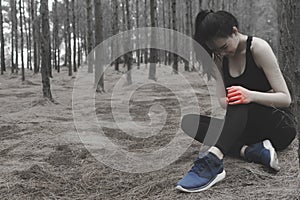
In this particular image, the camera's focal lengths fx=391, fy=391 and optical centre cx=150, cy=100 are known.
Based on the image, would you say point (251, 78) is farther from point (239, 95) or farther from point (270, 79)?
point (239, 95)

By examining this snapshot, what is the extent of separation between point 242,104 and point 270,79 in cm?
24

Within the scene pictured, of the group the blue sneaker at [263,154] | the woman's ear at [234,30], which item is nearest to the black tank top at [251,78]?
the woman's ear at [234,30]

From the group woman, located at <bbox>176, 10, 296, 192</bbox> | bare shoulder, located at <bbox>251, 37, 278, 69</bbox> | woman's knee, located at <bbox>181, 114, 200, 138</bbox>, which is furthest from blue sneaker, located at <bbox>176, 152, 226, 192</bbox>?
bare shoulder, located at <bbox>251, 37, 278, 69</bbox>

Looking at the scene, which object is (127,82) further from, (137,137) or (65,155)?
(65,155)

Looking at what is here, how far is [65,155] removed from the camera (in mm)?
3441

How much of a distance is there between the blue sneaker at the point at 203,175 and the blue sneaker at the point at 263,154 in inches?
15.0

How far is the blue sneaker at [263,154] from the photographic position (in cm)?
241

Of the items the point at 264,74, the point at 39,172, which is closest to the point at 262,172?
the point at 264,74

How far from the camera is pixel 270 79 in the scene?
7.63ft

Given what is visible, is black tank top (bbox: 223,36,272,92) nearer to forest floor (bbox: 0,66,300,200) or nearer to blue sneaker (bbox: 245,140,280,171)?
blue sneaker (bbox: 245,140,280,171)

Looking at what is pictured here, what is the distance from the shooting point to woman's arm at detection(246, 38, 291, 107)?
2.27 m

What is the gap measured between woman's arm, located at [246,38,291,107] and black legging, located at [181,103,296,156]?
114 mm

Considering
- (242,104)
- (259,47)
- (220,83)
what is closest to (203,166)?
(242,104)

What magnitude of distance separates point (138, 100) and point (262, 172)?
6234 millimetres
